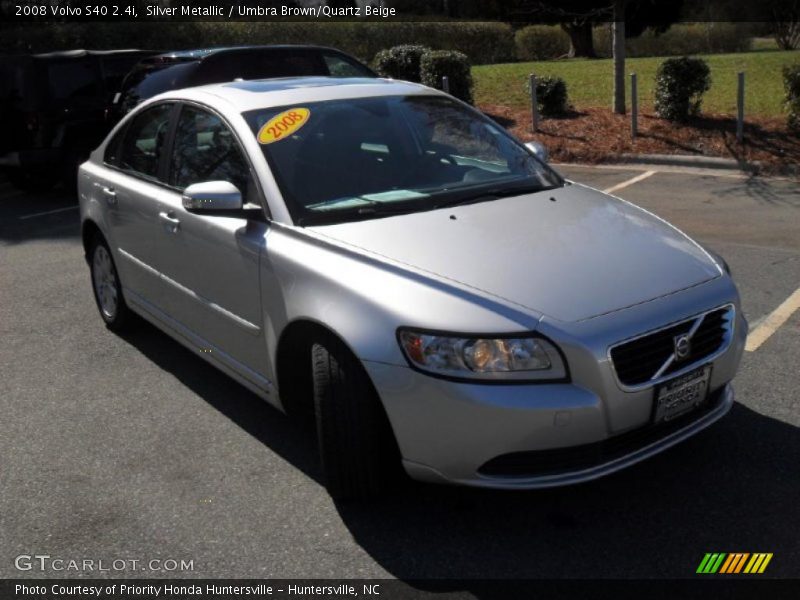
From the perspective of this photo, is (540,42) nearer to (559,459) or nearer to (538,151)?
(538,151)

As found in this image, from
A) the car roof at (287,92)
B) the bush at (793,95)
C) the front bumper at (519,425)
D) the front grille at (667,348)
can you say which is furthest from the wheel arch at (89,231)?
the bush at (793,95)

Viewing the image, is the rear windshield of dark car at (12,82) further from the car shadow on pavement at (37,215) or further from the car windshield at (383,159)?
the car windshield at (383,159)

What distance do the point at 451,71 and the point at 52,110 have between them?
21.7 ft

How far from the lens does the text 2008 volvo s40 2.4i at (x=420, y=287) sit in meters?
3.29

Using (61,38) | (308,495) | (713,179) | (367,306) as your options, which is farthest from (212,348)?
(61,38)

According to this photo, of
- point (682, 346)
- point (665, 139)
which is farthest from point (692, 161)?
point (682, 346)

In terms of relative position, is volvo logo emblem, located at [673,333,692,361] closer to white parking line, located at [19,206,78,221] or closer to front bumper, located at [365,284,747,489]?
front bumper, located at [365,284,747,489]

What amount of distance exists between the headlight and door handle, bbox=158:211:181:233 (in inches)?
79.3

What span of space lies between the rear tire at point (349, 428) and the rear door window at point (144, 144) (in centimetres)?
209

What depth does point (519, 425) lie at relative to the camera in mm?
3244

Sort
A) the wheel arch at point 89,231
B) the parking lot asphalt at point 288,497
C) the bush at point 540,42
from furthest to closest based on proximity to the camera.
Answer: the bush at point 540,42 < the wheel arch at point 89,231 < the parking lot asphalt at point 288,497

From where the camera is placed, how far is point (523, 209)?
429cm

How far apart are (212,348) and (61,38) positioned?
20269 millimetres

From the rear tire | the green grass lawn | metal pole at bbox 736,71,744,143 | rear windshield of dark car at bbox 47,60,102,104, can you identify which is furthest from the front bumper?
the green grass lawn
